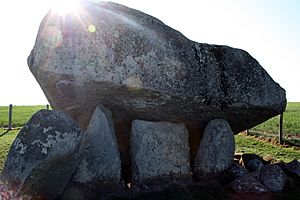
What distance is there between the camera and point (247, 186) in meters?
9.02

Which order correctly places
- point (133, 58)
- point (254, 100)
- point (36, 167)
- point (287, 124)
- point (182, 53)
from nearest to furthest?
1. point (36, 167)
2. point (133, 58)
3. point (182, 53)
4. point (254, 100)
5. point (287, 124)

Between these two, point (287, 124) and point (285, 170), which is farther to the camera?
point (287, 124)

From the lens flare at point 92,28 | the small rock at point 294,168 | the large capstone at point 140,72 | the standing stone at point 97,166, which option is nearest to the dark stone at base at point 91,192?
the standing stone at point 97,166

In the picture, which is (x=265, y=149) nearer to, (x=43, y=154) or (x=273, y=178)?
(x=273, y=178)

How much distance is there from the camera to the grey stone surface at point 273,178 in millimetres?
9291

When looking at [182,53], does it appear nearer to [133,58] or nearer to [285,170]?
[133,58]

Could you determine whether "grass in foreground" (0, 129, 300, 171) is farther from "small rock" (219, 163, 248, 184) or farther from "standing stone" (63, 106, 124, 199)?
"standing stone" (63, 106, 124, 199)

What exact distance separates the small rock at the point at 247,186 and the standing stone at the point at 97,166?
270 centimetres

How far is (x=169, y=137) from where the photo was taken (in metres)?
10.0

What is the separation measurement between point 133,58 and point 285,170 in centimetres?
510

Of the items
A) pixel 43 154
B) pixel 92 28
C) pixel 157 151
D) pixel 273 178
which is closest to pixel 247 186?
pixel 273 178

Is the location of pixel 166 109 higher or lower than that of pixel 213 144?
higher

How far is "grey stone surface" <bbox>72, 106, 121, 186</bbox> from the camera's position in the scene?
8.71 m

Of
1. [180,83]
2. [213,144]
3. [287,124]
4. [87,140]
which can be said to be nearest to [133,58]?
[180,83]
